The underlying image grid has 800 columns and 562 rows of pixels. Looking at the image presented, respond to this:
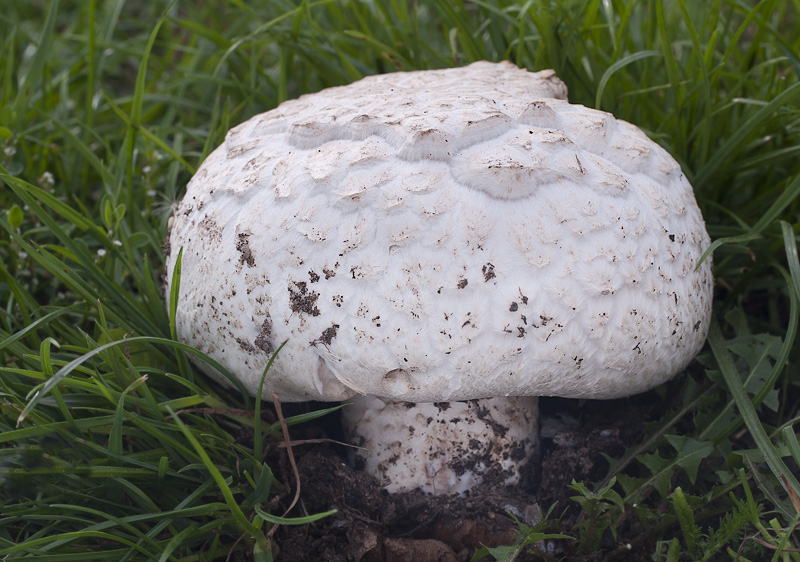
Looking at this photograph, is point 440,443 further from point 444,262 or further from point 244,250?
point 244,250

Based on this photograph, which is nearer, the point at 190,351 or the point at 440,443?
the point at 190,351

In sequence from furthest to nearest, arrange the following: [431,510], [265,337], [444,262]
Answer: [431,510]
[265,337]
[444,262]

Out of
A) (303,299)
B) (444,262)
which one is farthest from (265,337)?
(444,262)

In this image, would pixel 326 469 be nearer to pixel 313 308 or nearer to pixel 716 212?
pixel 313 308

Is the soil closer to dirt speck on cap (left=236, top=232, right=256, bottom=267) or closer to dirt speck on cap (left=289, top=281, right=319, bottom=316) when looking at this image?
dirt speck on cap (left=289, top=281, right=319, bottom=316)

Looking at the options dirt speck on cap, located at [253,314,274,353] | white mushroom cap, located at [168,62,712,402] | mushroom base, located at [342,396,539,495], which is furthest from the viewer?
mushroom base, located at [342,396,539,495]

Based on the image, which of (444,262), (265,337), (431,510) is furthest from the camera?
(431,510)

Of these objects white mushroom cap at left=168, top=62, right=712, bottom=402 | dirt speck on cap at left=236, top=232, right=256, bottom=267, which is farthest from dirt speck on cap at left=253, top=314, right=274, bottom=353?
dirt speck on cap at left=236, top=232, right=256, bottom=267
